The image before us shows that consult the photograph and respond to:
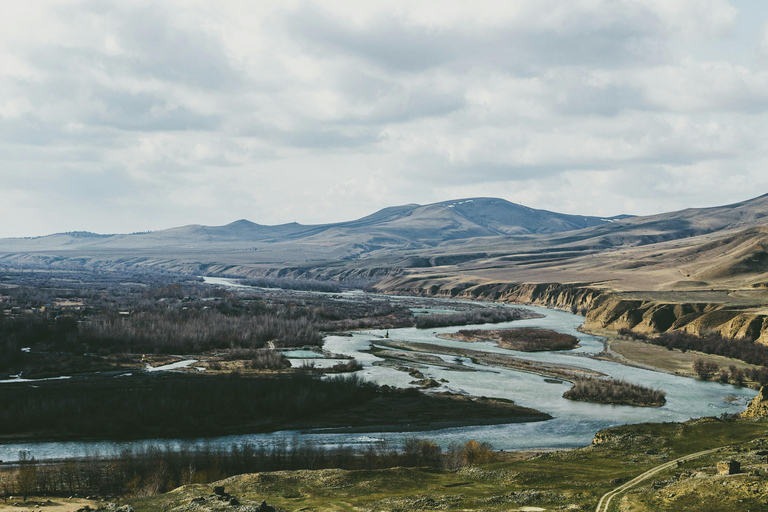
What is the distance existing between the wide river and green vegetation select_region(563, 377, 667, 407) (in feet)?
4.24

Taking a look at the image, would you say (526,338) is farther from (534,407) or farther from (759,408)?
(759,408)

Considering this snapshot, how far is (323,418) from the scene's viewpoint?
63.2 m

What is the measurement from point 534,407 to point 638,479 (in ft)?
122

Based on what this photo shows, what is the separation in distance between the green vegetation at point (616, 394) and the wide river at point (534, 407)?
1.29m

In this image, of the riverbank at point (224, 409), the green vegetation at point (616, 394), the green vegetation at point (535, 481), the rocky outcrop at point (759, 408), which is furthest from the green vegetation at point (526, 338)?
the green vegetation at point (535, 481)

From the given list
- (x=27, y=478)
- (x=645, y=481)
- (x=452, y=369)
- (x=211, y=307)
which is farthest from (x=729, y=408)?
(x=211, y=307)

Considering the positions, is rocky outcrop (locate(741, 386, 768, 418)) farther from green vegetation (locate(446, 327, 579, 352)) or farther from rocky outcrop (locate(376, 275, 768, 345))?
green vegetation (locate(446, 327, 579, 352))

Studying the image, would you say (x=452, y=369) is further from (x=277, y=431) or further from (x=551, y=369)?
(x=277, y=431)

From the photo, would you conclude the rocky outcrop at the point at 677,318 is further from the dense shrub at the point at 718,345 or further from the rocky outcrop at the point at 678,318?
the dense shrub at the point at 718,345

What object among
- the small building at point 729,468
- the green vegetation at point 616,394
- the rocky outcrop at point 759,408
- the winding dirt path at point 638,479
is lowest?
the green vegetation at point 616,394

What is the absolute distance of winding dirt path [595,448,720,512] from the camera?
23938mm

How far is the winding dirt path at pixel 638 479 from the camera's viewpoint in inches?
942

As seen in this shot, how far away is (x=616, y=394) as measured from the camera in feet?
222

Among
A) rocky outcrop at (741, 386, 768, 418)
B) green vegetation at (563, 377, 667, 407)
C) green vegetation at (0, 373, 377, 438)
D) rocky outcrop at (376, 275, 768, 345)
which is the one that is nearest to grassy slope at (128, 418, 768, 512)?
rocky outcrop at (741, 386, 768, 418)
